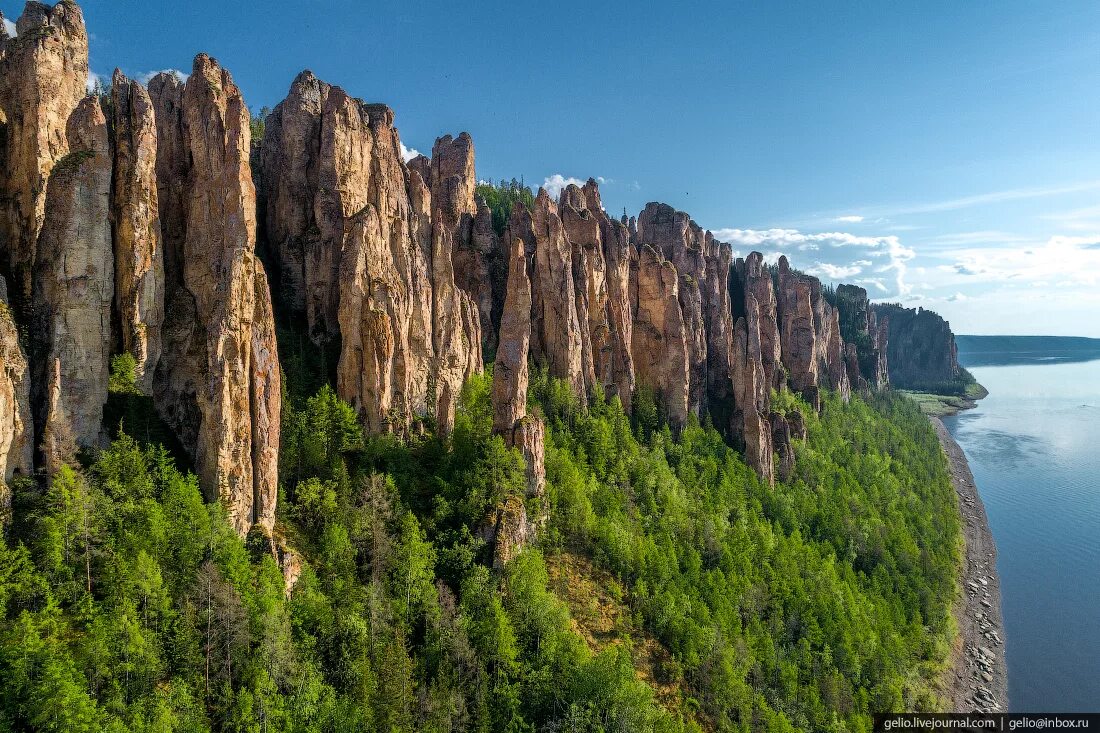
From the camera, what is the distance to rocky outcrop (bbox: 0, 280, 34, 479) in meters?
24.0

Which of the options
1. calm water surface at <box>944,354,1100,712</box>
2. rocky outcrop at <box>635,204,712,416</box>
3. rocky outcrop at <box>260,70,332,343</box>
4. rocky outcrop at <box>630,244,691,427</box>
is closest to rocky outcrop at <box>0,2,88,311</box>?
rocky outcrop at <box>260,70,332,343</box>

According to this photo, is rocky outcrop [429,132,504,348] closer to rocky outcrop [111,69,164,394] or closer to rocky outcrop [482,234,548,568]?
rocky outcrop [482,234,548,568]

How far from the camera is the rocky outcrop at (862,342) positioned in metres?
116

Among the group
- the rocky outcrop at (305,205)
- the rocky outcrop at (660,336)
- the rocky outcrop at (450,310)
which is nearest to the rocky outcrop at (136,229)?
the rocky outcrop at (305,205)

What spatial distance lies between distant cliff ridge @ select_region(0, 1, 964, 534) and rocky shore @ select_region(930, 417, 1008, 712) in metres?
21.4

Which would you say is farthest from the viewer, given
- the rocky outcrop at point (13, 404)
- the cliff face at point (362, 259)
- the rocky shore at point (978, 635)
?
the rocky shore at point (978, 635)

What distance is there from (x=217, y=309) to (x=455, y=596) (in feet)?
66.9

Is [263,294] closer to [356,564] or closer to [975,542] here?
[356,564]

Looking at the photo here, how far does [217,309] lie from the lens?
1193 inches

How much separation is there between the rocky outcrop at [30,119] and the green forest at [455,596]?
7.34m

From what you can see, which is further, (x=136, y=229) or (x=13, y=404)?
(x=136, y=229)

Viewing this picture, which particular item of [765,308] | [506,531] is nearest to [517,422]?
[506,531]

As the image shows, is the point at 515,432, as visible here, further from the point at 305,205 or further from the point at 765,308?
the point at 765,308

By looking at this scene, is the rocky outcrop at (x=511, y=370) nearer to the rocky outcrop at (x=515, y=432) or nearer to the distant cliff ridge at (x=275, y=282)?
the rocky outcrop at (x=515, y=432)
